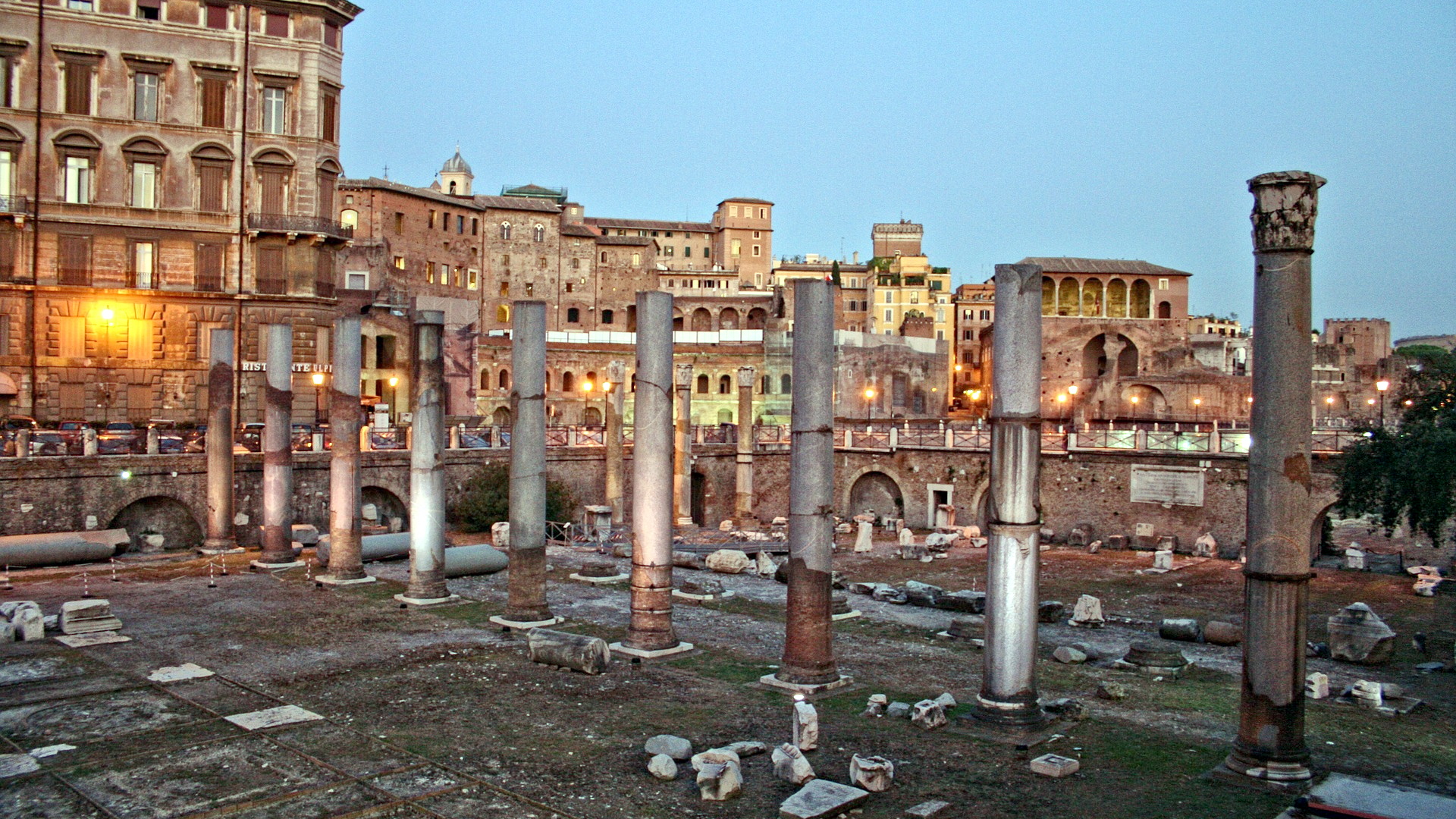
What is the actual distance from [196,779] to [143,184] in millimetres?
27690

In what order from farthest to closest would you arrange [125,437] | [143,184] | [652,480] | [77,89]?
[143,184] → [77,89] → [125,437] → [652,480]

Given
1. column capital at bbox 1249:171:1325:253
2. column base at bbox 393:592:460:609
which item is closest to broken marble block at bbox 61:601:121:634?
column base at bbox 393:592:460:609

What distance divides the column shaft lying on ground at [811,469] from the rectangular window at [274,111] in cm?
2662

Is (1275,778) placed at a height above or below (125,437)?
below

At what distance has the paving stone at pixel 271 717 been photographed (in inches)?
437

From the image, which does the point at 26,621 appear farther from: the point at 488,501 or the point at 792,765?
the point at 488,501

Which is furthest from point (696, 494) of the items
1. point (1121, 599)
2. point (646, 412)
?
point (646, 412)

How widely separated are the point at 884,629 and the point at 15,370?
25.5 m

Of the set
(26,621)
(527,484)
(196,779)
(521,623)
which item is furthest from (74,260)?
(196,779)

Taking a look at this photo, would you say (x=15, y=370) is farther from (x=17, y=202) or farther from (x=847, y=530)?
(x=847, y=530)

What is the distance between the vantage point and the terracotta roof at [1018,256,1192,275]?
6153cm

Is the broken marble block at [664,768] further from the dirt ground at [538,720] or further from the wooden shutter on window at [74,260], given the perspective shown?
the wooden shutter on window at [74,260]

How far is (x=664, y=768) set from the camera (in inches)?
382

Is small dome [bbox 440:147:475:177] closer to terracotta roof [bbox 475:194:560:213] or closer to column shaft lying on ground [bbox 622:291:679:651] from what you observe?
terracotta roof [bbox 475:194:560:213]
